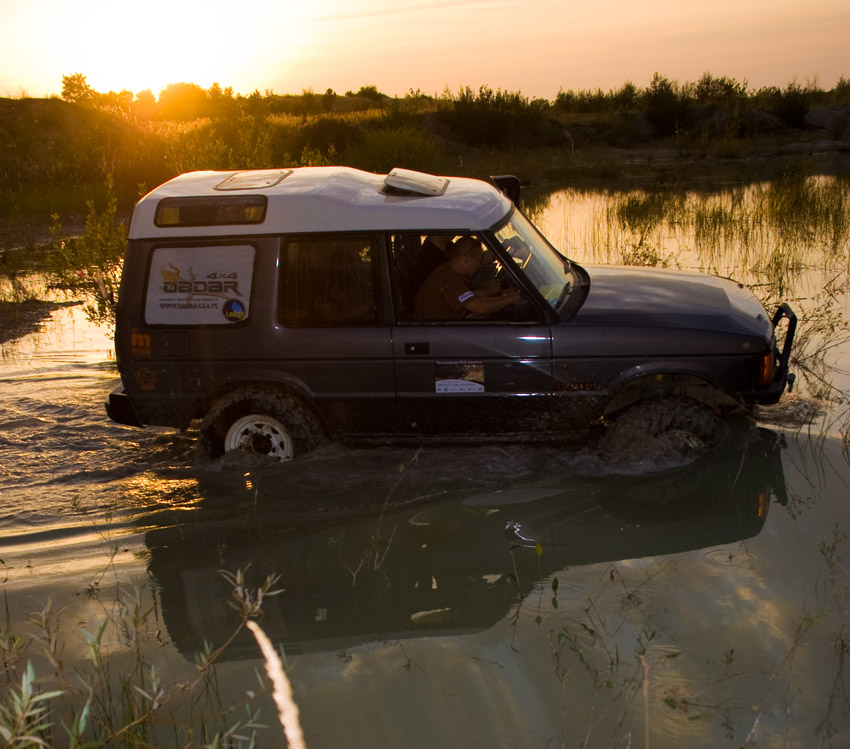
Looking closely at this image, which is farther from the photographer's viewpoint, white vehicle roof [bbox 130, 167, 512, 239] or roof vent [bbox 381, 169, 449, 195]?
roof vent [bbox 381, 169, 449, 195]

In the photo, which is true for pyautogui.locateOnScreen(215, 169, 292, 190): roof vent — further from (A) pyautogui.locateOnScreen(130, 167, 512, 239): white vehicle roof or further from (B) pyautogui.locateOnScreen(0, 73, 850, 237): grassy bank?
(B) pyautogui.locateOnScreen(0, 73, 850, 237): grassy bank

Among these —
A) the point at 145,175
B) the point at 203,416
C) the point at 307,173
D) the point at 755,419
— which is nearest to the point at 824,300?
the point at 755,419

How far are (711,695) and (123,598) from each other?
9.76ft

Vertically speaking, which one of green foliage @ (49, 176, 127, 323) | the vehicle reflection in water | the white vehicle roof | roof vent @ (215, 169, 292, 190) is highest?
roof vent @ (215, 169, 292, 190)

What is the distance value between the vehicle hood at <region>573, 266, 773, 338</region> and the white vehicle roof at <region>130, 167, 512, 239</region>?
0.89 metres

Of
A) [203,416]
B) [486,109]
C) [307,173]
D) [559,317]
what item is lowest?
[203,416]

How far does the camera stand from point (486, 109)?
3775cm

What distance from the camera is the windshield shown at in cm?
574

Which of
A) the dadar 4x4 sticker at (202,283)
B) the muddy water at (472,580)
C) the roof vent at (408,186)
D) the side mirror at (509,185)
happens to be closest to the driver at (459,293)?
the roof vent at (408,186)

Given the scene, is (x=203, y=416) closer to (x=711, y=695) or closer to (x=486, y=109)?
(x=711, y=695)

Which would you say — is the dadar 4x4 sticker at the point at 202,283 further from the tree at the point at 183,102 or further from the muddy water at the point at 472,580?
the tree at the point at 183,102

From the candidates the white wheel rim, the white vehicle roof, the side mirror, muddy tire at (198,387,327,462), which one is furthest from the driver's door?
the side mirror

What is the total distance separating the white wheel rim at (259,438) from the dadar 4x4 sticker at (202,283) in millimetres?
711

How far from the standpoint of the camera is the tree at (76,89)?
134 feet
